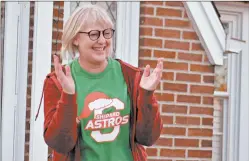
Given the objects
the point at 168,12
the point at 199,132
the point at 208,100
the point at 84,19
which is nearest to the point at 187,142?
the point at 199,132

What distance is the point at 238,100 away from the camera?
6195mm

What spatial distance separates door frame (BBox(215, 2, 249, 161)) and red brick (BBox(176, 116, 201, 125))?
2.15ft

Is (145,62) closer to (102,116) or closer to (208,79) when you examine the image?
(208,79)

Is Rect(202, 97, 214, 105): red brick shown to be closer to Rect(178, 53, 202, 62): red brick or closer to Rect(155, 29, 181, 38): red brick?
Rect(178, 53, 202, 62): red brick

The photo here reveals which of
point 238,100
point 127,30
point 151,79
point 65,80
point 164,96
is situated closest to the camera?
point 65,80

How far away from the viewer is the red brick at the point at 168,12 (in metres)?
5.43

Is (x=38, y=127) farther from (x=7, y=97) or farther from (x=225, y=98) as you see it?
(x=225, y=98)

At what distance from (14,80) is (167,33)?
49.2 inches

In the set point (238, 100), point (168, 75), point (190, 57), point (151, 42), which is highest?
point (151, 42)

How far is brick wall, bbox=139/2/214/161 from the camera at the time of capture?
5.38m

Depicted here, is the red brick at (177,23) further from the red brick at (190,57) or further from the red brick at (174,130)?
the red brick at (174,130)

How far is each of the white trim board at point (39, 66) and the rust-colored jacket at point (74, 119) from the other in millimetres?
1429

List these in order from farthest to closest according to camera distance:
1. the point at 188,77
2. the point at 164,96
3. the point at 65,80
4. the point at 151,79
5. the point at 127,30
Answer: the point at 188,77 < the point at 164,96 < the point at 127,30 < the point at 151,79 < the point at 65,80

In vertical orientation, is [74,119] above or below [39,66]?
below
